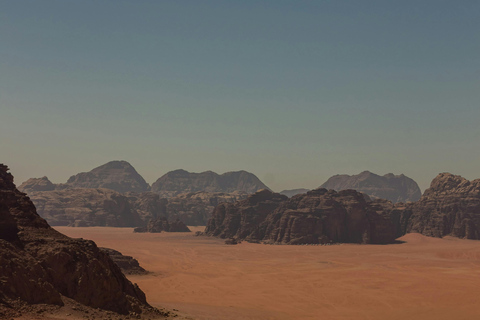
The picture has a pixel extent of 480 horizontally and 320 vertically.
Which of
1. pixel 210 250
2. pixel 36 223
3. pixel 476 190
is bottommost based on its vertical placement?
pixel 210 250

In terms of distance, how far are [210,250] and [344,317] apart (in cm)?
5118

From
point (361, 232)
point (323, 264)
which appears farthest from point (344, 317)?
point (361, 232)

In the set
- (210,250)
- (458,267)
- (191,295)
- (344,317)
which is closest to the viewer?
(344,317)

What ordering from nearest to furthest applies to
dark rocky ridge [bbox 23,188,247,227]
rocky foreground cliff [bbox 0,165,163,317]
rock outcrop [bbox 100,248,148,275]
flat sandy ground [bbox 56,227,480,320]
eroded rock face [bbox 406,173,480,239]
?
rocky foreground cliff [bbox 0,165,163,317], flat sandy ground [bbox 56,227,480,320], rock outcrop [bbox 100,248,148,275], eroded rock face [bbox 406,173,480,239], dark rocky ridge [bbox 23,188,247,227]

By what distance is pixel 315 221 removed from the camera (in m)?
95.2

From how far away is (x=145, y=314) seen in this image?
892 inches

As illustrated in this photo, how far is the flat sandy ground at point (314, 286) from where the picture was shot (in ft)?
99.2

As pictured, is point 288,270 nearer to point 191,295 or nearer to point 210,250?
point 191,295

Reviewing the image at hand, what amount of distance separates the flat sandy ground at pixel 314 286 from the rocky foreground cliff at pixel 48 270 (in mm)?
4836

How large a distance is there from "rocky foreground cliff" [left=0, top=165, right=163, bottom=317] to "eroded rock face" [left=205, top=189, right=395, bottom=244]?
232ft

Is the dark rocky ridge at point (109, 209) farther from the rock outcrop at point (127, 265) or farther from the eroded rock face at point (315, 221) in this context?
the rock outcrop at point (127, 265)

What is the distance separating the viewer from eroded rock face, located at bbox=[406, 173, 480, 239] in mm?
103312

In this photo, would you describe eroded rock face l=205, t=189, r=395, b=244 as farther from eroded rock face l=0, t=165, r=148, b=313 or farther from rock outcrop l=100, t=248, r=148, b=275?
eroded rock face l=0, t=165, r=148, b=313

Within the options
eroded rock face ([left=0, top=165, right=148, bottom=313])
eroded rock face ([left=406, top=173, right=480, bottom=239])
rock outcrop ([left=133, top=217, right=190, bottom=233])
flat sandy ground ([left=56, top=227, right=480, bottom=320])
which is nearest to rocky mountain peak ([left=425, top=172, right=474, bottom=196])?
eroded rock face ([left=406, top=173, right=480, bottom=239])
